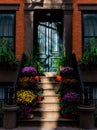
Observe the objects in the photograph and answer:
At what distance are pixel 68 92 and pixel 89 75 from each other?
2.06 m

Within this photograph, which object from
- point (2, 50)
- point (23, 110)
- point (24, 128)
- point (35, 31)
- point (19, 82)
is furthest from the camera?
point (35, 31)

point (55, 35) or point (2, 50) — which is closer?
point (2, 50)

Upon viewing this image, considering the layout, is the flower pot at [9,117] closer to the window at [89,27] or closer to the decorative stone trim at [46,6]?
the window at [89,27]

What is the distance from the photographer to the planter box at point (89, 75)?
12.7 m

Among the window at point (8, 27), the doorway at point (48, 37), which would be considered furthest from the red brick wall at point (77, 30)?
the window at point (8, 27)

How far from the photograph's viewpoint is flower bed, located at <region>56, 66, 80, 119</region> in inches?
410

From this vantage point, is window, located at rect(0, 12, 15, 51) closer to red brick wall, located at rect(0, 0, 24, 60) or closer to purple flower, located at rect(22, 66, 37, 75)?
red brick wall, located at rect(0, 0, 24, 60)

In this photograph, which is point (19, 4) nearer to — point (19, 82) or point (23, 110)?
point (19, 82)

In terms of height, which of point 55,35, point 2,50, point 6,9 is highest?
point 6,9

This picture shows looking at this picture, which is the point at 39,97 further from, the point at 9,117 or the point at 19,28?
the point at 19,28

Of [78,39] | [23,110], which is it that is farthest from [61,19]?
[23,110]

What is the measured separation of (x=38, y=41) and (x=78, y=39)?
7.09 ft

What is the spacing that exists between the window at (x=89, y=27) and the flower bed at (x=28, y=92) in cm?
291

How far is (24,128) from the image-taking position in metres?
9.70
